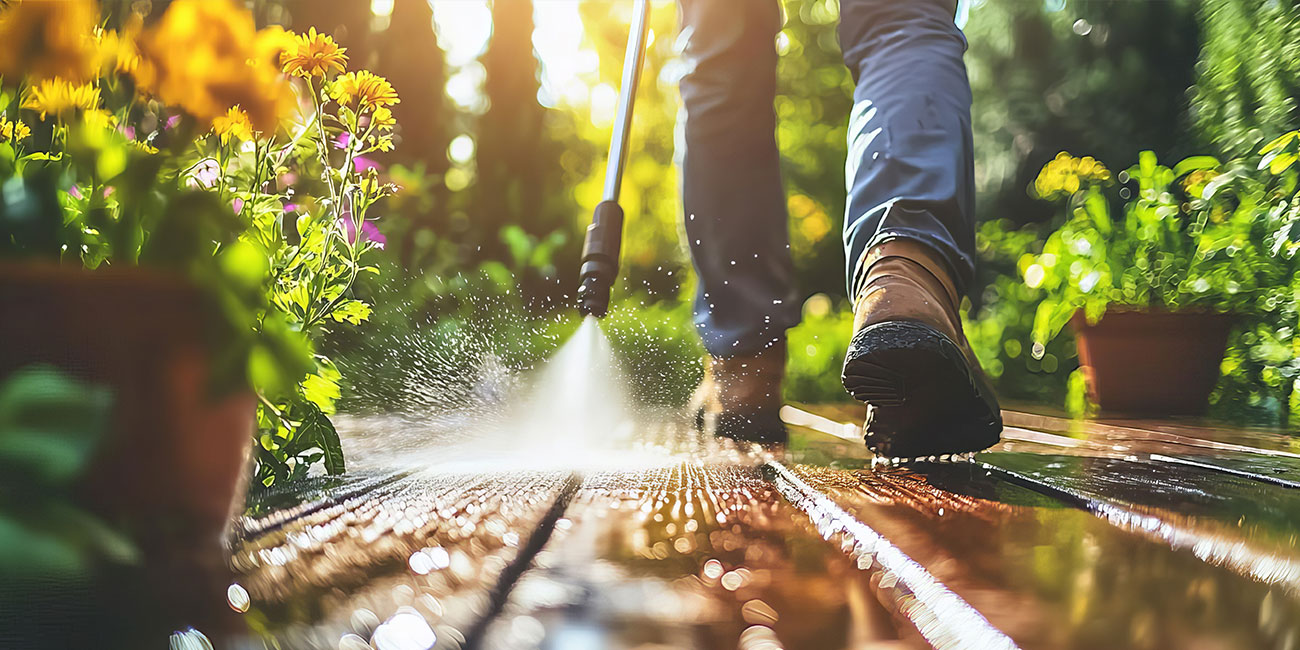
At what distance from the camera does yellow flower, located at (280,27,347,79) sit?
80 cm

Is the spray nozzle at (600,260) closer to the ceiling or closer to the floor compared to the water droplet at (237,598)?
closer to the ceiling

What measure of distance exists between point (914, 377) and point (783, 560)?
0.46m

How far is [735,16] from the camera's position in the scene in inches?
56.5

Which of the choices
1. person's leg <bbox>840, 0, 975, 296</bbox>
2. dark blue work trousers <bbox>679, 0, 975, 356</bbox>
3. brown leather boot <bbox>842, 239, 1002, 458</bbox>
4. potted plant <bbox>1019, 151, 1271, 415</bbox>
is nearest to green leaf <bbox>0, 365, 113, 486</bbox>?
brown leather boot <bbox>842, 239, 1002, 458</bbox>

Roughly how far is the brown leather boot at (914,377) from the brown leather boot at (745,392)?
47 centimetres

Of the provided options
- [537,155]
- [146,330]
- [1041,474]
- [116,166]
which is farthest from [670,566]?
[537,155]

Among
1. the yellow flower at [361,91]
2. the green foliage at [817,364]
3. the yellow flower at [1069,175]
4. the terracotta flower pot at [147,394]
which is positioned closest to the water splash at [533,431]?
the yellow flower at [361,91]

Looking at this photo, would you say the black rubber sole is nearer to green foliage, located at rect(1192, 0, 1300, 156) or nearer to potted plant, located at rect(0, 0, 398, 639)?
potted plant, located at rect(0, 0, 398, 639)

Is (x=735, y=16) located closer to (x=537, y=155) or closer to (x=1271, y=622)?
(x=1271, y=622)

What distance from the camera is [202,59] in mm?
559

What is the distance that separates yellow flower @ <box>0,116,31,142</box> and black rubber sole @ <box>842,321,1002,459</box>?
696 millimetres

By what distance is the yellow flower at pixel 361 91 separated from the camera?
87cm

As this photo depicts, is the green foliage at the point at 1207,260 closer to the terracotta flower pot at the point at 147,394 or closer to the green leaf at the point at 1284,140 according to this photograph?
the green leaf at the point at 1284,140

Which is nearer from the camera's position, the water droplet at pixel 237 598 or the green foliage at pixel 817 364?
the water droplet at pixel 237 598
